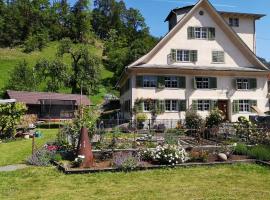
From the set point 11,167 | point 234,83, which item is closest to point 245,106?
point 234,83

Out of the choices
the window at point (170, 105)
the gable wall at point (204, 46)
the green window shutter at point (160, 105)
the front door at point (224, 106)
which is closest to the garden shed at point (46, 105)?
the green window shutter at point (160, 105)

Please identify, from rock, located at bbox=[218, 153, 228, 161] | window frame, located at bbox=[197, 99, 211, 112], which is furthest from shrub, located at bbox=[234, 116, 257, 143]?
window frame, located at bbox=[197, 99, 211, 112]

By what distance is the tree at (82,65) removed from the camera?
54.1 meters

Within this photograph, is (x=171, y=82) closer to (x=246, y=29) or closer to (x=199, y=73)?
(x=199, y=73)

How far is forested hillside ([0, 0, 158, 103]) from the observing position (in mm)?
58000

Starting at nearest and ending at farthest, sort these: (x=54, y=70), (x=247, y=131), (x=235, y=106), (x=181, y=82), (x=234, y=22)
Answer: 1. (x=247, y=131)
2. (x=181, y=82)
3. (x=235, y=106)
4. (x=234, y=22)
5. (x=54, y=70)

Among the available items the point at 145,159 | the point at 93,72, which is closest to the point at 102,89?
the point at 93,72

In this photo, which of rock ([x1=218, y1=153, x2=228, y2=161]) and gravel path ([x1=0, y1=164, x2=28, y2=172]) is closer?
gravel path ([x1=0, y1=164, x2=28, y2=172])

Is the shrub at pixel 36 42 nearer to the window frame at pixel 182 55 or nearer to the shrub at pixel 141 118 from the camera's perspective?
the window frame at pixel 182 55

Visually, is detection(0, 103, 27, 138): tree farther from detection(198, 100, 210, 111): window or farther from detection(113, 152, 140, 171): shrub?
detection(198, 100, 210, 111): window

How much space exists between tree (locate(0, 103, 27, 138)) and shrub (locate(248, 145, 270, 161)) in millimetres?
16519

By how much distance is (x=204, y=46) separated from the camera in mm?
35938

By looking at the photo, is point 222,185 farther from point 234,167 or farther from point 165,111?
point 165,111

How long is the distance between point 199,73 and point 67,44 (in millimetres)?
25135
